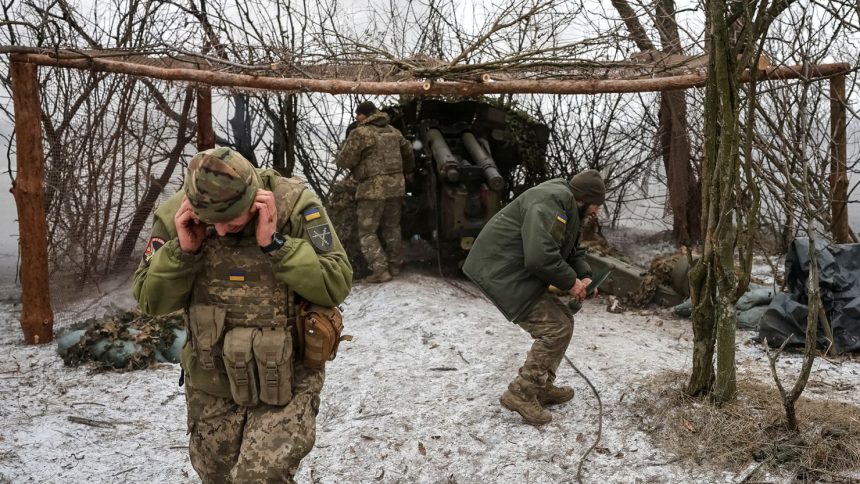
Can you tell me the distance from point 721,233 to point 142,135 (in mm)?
5065

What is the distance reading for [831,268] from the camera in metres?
5.56

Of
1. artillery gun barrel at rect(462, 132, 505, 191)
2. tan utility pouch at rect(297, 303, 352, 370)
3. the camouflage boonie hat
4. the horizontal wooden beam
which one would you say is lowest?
tan utility pouch at rect(297, 303, 352, 370)

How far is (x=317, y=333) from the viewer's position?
2885 millimetres

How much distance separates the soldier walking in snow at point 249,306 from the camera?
274 centimetres

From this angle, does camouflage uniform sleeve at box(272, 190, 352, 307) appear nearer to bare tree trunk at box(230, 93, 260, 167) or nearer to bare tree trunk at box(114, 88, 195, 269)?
bare tree trunk at box(114, 88, 195, 269)

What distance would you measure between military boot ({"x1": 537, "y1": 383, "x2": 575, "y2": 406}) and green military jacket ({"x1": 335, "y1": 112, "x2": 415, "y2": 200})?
3596 mm

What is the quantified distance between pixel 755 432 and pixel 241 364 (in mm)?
2598

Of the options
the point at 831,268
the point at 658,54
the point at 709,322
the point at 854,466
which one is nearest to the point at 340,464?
the point at 709,322

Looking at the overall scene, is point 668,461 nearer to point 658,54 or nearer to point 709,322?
point 709,322

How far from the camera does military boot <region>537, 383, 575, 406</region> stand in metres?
4.68

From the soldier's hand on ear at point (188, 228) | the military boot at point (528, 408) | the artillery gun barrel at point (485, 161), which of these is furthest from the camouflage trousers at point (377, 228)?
the soldier's hand on ear at point (188, 228)

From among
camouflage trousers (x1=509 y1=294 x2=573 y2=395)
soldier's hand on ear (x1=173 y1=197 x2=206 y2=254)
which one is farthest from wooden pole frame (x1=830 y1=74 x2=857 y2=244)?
soldier's hand on ear (x1=173 y1=197 x2=206 y2=254)

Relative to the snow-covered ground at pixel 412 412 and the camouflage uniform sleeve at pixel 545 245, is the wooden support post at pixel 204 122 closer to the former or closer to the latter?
the snow-covered ground at pixel 412 412

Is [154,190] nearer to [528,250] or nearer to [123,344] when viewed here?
[123,344]
